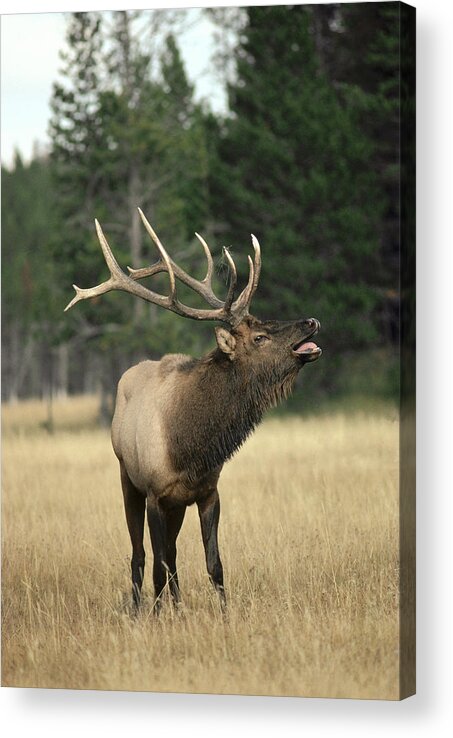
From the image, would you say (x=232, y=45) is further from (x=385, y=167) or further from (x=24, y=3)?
(x=24, y=3)

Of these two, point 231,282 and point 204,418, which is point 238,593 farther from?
point 231,282

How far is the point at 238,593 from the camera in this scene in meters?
7.25

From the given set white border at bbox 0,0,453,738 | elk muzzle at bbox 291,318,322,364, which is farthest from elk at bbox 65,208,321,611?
white border at bbox 0,0,453,738

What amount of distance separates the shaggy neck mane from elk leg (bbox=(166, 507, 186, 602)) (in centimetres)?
29

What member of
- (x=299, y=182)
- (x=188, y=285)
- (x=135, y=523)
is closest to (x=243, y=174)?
(x=299, y=182)

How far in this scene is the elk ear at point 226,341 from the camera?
6887 mm

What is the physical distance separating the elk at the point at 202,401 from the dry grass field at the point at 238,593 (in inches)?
10.5

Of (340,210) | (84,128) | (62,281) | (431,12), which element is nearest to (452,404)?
(431,12)

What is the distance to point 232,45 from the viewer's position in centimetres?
1237

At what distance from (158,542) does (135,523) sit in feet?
1.71

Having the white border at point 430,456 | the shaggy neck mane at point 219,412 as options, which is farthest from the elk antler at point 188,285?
the white border at point 430,456

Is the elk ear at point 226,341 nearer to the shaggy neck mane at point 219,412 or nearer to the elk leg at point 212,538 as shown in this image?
the shaggy neck mane at point 219,412

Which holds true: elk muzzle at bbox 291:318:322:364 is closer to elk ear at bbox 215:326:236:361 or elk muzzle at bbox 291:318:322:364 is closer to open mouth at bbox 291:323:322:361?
open mouth at bbox 291:323:322:361

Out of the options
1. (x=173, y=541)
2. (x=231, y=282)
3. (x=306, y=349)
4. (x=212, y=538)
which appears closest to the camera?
(x=231, y=282)
